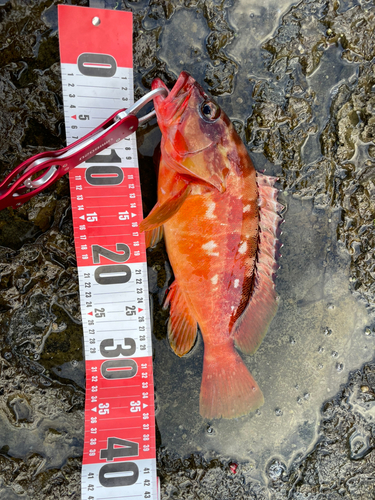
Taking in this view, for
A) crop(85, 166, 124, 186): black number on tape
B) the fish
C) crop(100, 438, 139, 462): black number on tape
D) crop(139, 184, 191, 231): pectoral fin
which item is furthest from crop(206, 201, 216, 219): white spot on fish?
crop(100, 438, 139, 462): black number on tape

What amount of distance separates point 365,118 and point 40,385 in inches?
123

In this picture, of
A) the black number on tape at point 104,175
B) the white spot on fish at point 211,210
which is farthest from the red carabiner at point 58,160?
the white spot on fish at point 211,210

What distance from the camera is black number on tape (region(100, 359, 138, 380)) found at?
225cm

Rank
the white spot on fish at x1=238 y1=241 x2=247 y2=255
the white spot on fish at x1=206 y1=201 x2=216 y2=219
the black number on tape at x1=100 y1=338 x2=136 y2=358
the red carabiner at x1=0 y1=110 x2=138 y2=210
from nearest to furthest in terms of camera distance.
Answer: the red carabiner at x1=0 y1=110 x2=138 y2=210, the white spot on fish at x1=206 y1=201 x2=216 y2=219, the white spot on fish at x1=238 y1=241 x2=247 y2=255, the black number on tape at x1=100 y1=338 x2=136 y2=358

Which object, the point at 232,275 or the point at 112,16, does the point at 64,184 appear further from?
the point at 232,275

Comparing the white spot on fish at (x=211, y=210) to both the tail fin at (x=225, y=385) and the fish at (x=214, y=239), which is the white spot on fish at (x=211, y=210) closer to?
the fish at (x=214, y=239)

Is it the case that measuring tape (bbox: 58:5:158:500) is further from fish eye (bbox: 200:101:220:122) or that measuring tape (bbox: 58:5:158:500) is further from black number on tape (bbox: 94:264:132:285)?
fish eye (bbox: 200:101:220:122)

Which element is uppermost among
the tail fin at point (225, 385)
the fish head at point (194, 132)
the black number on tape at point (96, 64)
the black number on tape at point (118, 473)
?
the black number on tape at point (96, 64)

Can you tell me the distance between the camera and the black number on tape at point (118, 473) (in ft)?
7.04

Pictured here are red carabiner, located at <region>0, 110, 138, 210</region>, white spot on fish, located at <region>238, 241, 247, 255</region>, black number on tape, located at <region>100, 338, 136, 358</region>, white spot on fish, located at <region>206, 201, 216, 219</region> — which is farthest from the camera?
black number on tape, located at <region>100, 338, 136, 358</region>

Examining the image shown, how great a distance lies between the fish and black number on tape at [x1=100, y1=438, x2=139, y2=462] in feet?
1.74

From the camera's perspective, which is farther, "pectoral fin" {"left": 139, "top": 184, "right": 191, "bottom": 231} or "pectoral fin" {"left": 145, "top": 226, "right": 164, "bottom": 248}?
"pectoral fin" {"left": 145, "top": 226, "right": 164, "bottom": 248}

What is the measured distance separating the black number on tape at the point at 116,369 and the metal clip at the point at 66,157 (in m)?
1.21

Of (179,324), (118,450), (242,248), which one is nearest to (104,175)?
(242,248)
